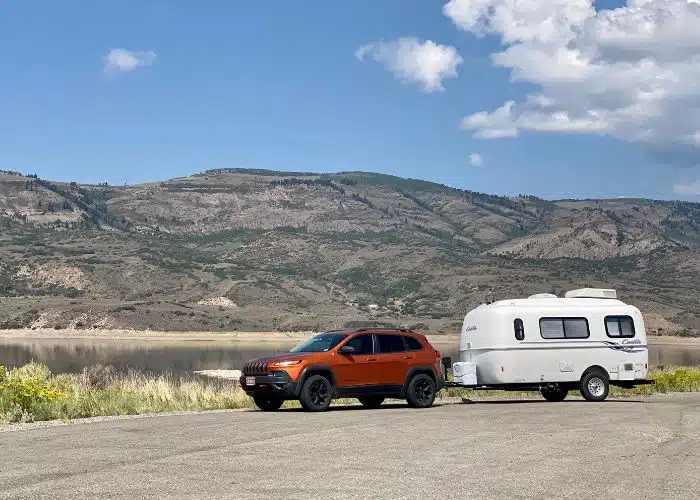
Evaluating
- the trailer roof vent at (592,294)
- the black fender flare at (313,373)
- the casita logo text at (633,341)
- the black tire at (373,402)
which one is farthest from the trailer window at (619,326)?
the black fender flare at (313,373)

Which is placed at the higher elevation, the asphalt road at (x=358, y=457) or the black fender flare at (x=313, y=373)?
the black fender flare at (x=313, y=373)

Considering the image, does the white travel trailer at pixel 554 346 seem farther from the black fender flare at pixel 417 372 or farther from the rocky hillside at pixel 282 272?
the rocky hillside at pixel 282 272

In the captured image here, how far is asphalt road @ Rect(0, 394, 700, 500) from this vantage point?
10156mm

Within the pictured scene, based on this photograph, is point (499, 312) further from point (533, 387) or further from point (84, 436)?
point (84, 436)

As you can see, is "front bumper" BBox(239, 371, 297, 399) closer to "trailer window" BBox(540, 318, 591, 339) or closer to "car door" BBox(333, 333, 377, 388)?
"car door" BBox(333, 333, 377, 388)

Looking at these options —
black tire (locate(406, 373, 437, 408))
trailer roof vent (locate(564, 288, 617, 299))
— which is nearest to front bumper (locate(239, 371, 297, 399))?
black tire (locate(406, 373, 437, 408))

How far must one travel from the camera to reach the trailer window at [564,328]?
24.4m

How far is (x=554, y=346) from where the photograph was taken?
2447 cm

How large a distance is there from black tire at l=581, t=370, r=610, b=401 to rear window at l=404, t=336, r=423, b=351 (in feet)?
17.1

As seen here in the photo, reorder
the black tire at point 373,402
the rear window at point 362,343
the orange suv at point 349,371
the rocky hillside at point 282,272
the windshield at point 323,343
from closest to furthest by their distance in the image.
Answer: the orange suv at point 349,371 → the windshield at point 323,343 → the rear window at point 362,343 → the black tire at point 373,402 → the rocky hillside at point 282,272

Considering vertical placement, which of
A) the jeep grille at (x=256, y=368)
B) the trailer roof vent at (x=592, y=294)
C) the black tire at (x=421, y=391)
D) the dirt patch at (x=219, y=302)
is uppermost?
the dirt patch at (x=219, y=302)

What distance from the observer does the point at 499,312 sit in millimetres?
24078

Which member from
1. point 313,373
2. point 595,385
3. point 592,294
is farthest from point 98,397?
point 592,294

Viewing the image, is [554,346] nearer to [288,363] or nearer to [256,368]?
[288,363]
